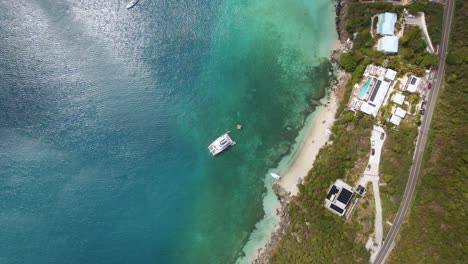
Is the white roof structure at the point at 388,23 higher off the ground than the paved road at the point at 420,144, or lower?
higher

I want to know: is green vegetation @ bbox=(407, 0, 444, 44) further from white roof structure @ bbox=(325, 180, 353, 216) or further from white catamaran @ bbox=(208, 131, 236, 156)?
white catamaran @ bbox=(208, 131, 236, 156)

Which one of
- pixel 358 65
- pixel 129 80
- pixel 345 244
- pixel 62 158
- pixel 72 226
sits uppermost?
pixel 358 65

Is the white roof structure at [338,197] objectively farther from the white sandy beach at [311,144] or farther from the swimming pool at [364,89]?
the swimming pool at [364,89]

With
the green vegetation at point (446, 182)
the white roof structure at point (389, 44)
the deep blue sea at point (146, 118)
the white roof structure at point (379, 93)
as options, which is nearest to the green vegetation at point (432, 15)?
the green vegetation at point (446, 182)

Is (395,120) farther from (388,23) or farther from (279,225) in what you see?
(279,225)

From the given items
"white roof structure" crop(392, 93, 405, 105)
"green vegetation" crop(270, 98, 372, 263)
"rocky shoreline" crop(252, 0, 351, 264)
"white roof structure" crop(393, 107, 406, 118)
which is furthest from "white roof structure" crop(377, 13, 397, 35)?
"green vegetation" crop(270, 98, 372, 263)

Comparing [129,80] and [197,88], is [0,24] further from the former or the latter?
[197,88]

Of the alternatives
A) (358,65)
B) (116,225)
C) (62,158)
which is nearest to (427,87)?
(358,65)
